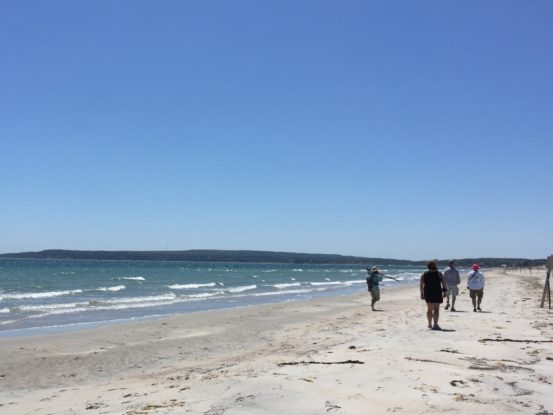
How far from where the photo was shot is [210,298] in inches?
1224

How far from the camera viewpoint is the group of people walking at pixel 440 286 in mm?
11672


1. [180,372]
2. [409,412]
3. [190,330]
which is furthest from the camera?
[190,330]

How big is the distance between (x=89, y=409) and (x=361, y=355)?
146 inches

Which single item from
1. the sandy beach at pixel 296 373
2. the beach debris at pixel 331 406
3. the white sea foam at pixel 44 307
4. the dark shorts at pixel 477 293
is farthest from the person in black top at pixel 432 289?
the white sea foam at pixel 44 307

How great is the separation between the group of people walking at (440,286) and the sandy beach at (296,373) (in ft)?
1.59

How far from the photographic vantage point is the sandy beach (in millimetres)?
5062

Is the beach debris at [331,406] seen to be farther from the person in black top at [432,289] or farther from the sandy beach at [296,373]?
the person in black top at [432,289]

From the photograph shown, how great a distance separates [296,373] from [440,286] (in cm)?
645

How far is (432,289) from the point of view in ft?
38.6

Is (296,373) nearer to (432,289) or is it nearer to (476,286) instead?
(432,289)

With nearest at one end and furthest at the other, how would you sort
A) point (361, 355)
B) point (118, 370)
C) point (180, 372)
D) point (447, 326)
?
point (361, 355), point (180, 372), point (118, 370), point (447, 326)

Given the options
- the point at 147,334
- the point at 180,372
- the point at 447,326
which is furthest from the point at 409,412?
the point at 147,334

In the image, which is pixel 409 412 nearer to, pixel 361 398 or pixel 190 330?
pixel 361 398

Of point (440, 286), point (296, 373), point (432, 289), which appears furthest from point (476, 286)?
point (296, 373)
